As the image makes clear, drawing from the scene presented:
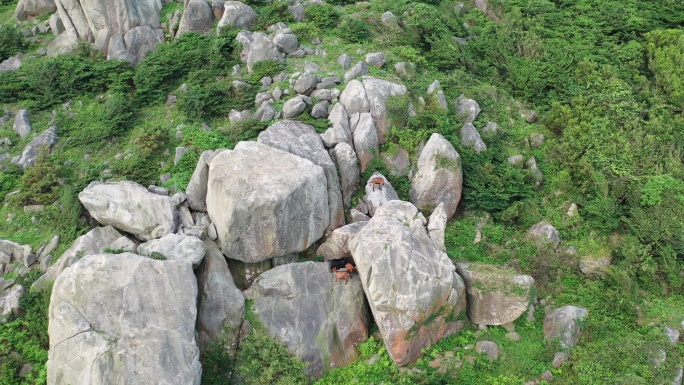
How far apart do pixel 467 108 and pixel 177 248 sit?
1195 centimetres

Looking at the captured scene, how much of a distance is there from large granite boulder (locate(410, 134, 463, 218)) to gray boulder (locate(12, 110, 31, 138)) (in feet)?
46.0

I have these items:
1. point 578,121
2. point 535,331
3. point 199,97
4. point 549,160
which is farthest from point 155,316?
point 578,121

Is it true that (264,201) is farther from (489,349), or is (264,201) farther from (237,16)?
(237,16)

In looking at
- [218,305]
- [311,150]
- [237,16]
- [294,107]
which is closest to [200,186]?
[311,150]

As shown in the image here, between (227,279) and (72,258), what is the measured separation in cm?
406

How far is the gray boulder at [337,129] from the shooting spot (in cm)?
1549

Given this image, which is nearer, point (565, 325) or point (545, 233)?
point (565, 325)

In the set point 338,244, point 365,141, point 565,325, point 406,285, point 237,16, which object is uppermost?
point 237,16

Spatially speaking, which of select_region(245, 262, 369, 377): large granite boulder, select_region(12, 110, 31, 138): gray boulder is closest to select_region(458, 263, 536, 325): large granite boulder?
select_region(245, 262, 369, 377): large granite boulder

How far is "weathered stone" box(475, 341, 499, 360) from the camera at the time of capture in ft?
41.2

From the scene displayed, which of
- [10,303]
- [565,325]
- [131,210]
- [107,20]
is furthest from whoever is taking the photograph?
[107,20]

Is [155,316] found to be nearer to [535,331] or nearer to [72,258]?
[72,258]

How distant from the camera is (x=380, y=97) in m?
16.5

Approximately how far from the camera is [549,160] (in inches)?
680
